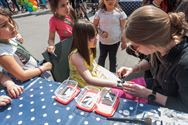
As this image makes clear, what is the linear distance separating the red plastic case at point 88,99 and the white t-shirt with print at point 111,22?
1507mm

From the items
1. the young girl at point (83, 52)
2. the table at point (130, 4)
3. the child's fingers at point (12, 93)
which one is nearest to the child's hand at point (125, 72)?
the young girl at point (83, 52)

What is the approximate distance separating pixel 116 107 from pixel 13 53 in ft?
2.86

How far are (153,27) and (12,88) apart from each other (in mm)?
889

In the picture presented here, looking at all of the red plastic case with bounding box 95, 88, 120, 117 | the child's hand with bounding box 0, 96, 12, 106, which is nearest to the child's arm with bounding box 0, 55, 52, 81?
the child's hand with bounding box 0, 96, 12, 106

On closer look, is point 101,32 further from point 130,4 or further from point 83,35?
point 130,4

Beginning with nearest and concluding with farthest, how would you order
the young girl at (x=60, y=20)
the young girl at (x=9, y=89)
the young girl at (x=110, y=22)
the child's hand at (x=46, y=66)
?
the young girl at (x=9, y=89) < the child's hand at (x=46, y=66) < the young girl at (x=60, y=20) < the young girl at (x=110, y=22)

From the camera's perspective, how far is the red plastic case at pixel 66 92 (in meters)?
1.16

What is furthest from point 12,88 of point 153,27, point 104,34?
point 104,34

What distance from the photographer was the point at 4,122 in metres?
1.10

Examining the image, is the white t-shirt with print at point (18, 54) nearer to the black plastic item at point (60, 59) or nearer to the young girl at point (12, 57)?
the young girl at point (12, 57)

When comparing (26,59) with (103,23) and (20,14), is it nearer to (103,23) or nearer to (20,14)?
(103,23)

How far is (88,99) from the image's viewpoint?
114cm

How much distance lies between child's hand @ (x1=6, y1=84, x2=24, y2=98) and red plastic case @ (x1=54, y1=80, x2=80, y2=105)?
24 centimetres

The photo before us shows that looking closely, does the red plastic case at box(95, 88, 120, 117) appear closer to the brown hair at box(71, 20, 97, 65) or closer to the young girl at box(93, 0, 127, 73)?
the brown hair at box(71, 20, 97, 65)
